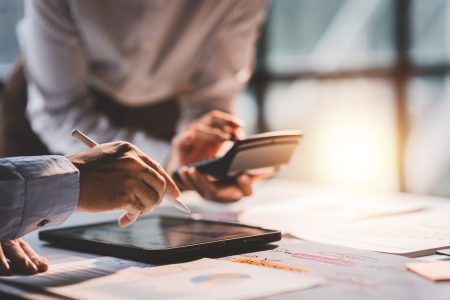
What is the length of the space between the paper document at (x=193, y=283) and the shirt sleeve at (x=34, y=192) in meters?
0.14

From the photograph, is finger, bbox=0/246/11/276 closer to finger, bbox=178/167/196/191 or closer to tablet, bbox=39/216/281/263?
tablet, bbox=39/216/281/263

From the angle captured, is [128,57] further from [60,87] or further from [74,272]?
[74,272]

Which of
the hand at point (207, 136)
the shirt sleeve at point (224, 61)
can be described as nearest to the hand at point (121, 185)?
the hand at point (207, 136)

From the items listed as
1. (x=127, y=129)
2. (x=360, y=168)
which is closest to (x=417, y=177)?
(x=360, y=168)

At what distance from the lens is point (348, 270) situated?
1018 mm

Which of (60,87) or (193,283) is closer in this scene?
(193,283)

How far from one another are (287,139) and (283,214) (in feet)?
0.49

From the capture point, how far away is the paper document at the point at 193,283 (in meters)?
0.90

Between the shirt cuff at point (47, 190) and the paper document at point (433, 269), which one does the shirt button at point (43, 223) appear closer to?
the shirt cuff at point (47, 190)

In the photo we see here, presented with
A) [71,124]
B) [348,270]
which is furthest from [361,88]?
[348,270]

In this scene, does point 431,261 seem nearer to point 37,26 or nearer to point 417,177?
point 37,26

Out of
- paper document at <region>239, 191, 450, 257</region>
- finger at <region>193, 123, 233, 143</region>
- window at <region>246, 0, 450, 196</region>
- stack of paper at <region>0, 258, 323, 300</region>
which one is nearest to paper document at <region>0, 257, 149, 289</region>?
stack of paper at <region>0, 258, 323, 300</region>

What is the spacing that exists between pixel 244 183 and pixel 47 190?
64cm

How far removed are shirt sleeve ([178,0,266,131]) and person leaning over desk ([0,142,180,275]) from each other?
1.03 m
